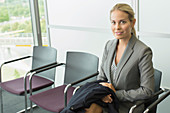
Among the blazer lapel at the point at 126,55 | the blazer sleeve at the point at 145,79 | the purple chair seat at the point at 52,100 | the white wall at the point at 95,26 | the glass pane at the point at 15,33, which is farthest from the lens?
the glass pane at the point at 15,33

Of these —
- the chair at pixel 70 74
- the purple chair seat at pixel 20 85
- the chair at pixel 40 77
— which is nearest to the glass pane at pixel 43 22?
the chair at pixel 40 77

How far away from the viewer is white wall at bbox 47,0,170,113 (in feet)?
8.60

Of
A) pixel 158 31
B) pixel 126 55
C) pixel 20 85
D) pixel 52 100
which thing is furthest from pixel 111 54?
pixel 20 85

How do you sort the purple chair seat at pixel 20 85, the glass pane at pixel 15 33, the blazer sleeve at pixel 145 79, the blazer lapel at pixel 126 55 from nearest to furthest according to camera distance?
the blazer sleeve at pixel 145 79 < the blazer lapel at pixel 126 55 < the purple chair seat at pixel 20 85 < the glass pane at pixel 15 33

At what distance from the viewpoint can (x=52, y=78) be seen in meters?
3.09

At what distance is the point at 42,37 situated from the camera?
13.2 feet

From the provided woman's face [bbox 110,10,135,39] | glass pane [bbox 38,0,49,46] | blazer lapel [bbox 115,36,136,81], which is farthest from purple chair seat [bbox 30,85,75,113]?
glass pane [bbox 38,0,49,46]

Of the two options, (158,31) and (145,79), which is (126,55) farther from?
(158,31)

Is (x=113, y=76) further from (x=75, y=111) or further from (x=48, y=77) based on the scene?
(x=48, y=77)

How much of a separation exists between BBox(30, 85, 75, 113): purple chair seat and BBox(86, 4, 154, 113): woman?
0.59m

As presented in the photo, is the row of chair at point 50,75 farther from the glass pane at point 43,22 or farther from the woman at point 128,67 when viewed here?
the glass pane at point 43,22

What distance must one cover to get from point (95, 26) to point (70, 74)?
694 millimetres

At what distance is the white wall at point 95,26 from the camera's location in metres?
2.62

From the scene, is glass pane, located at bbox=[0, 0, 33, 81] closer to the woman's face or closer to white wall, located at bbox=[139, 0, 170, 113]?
white wall, located at bbox=[139, 0, 170, 113]
